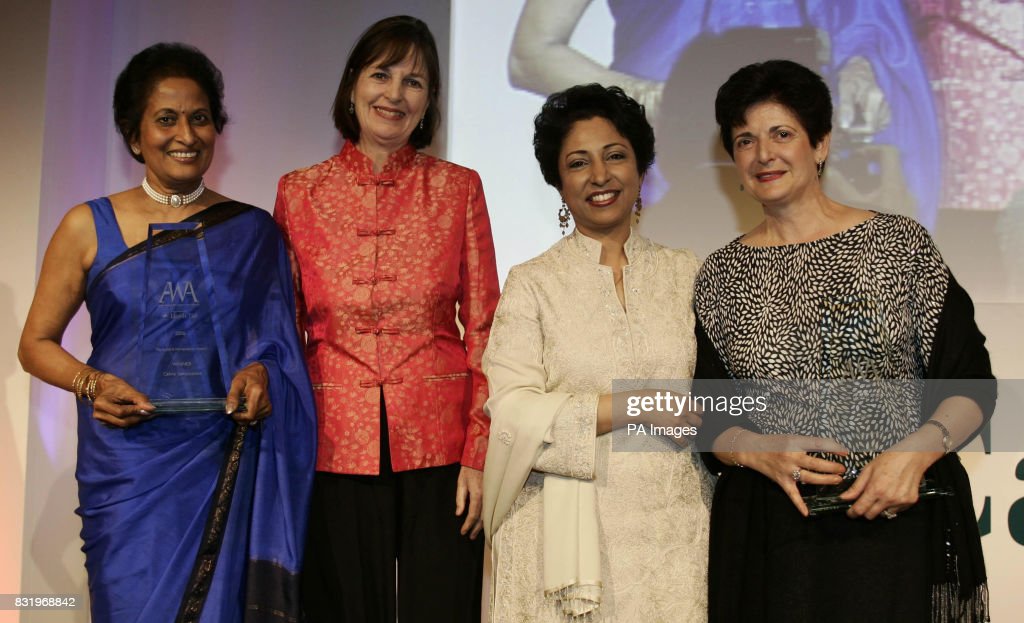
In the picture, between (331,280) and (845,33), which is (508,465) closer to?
(331,280)

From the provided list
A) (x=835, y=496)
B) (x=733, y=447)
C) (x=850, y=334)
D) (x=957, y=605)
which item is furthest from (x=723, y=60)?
(x=957, y=605)

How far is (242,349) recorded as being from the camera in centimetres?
230

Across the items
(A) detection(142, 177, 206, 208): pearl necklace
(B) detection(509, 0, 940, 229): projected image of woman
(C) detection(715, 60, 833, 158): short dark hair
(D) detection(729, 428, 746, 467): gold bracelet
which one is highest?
(B) detection(509, 0, 940, 229): projected image of woman

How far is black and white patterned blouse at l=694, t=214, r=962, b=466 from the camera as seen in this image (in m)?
1.98

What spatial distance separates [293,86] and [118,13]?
66 cm

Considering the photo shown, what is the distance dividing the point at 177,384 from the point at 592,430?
94 cm

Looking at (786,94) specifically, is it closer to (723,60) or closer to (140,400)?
(723,60)

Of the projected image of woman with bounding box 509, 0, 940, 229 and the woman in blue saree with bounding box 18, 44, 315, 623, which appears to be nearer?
the woman in blue saree with bounding box 18, 44, 315, 623

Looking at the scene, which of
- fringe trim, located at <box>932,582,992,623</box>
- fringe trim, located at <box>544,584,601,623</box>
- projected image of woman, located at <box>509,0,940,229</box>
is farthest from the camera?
projected image of woman, located at <box>509,0,940,229</box>

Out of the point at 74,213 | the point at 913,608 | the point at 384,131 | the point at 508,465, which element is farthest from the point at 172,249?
the point at 913,608

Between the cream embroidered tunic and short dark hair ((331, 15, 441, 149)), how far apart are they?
1.85 feet

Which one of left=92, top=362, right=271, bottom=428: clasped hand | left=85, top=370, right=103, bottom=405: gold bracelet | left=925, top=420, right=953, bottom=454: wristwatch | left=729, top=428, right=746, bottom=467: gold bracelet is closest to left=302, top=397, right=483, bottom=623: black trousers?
left=92, top=362, right=271, bottom=428: clasped hand

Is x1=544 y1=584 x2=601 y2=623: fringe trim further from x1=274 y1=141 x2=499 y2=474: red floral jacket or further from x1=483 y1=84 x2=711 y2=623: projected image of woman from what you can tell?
x1=274 y1=141 x2=499 y2=474: red floral jacket

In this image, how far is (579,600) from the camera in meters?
2.06
